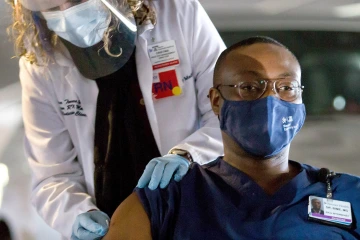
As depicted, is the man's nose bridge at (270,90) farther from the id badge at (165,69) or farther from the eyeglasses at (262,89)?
the id badge at (165,69)

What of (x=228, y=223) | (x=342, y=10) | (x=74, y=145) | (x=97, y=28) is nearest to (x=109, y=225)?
(x=228, y=223)

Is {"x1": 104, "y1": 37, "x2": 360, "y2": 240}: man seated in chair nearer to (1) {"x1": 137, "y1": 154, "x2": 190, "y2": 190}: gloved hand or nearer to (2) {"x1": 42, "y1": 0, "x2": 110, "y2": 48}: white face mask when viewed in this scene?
(1) {"x1": 137, "y1": 154, "x2": 190, "y2": 190}: gloved hand

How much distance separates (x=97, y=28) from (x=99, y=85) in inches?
7.8

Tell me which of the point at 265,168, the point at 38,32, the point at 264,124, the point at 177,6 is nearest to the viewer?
the point at 264,124

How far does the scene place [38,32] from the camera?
1697mm

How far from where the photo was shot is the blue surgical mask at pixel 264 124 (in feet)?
4.68

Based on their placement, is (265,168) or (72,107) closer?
(265,168)

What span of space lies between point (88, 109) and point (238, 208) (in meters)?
0.62

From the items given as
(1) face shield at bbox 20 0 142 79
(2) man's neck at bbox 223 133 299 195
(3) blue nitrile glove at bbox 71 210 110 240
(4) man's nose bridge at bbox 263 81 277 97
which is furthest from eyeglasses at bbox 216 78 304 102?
(3) blue nitrile glove at bbox 71 210 110 240

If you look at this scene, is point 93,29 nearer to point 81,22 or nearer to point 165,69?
point 81,22

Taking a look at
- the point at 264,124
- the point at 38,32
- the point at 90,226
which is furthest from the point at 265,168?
the point at 38,32

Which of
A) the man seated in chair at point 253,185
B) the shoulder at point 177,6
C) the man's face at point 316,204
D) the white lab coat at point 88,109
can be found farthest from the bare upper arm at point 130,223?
the shoulder at point 177,6

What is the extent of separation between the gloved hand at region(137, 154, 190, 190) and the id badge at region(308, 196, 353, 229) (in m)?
0.38

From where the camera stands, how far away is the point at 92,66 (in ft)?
5.59
